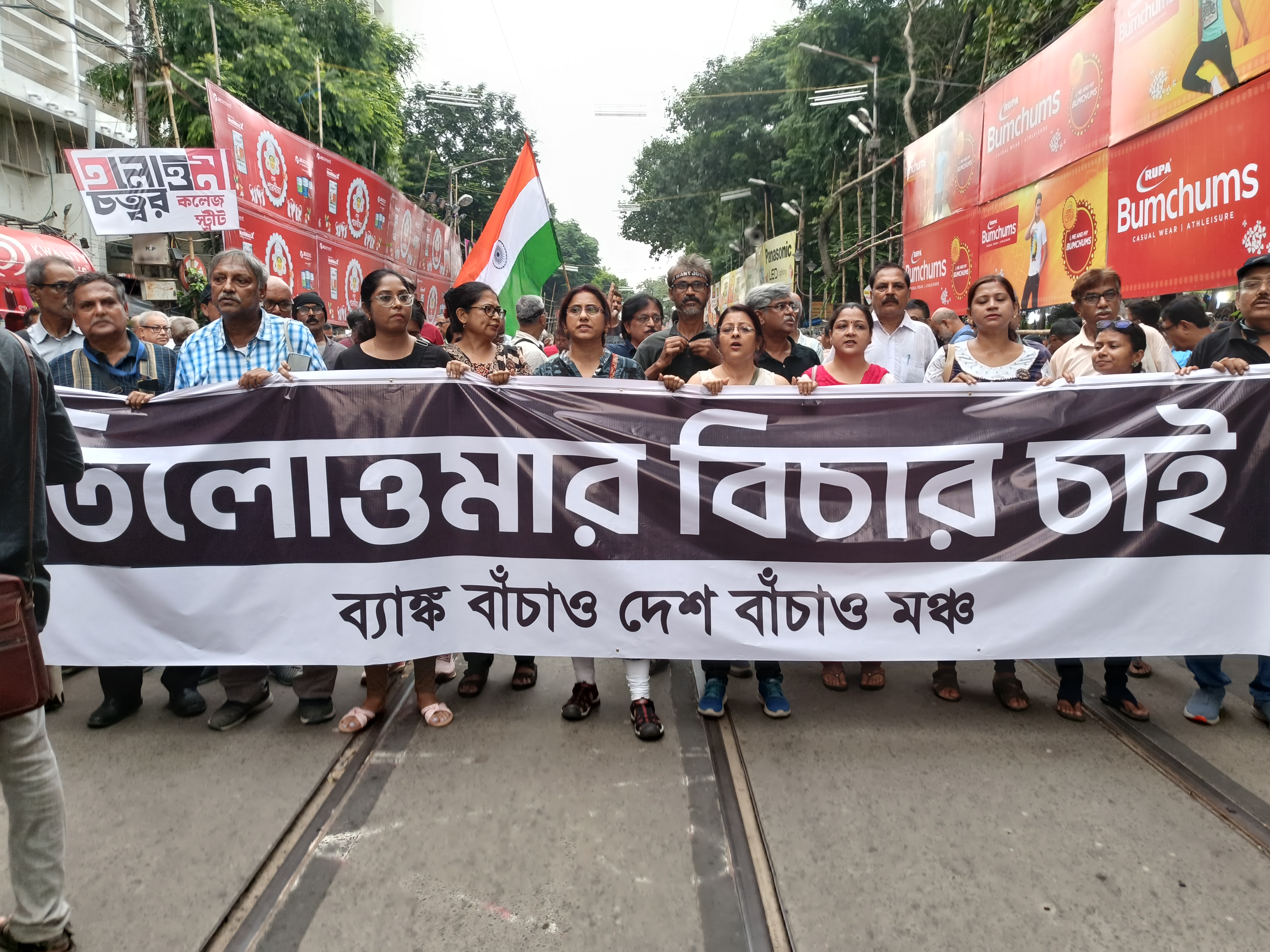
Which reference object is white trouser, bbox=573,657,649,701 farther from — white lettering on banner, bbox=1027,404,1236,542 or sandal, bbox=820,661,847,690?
white lettering on banner, bbox=1027,404,1236,542

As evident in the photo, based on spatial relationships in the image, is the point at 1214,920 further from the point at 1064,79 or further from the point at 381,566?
the point at 1064,79

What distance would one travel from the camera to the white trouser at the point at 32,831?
223 cm

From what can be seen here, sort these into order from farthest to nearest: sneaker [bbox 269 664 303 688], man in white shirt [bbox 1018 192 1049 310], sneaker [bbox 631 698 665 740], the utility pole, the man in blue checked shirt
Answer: the utility pole, man in white shirt [bbox 1018 192 1049 310], sneaker [bbox 269 664 303 688], the man in blue checked shirt, sneaker [bbox 631 698 665 740]

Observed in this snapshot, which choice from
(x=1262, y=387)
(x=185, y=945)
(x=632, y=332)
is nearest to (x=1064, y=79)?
A: (x=632, y=332)

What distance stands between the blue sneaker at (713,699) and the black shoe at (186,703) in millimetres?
2140

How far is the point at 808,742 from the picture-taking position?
356 cm

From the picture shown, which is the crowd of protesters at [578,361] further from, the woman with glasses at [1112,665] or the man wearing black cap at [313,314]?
the man wearing black cap at [313,314]

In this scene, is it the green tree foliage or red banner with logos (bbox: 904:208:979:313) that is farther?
the green tree foliage

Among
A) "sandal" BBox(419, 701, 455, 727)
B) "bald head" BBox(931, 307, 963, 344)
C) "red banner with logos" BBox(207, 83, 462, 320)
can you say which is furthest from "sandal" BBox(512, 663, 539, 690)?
"red banner with logos" BBox(207, 83, 462, 320)

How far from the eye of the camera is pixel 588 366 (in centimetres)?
414

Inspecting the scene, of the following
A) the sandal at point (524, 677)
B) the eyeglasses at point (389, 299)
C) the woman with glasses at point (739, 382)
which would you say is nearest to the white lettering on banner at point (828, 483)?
the woman with glasses at point (739, 382)

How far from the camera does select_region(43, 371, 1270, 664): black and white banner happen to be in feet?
12.0

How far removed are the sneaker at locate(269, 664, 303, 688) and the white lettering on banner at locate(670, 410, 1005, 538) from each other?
2.06 meters

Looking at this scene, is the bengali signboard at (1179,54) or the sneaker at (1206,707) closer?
the sneaker at (1206,707)
